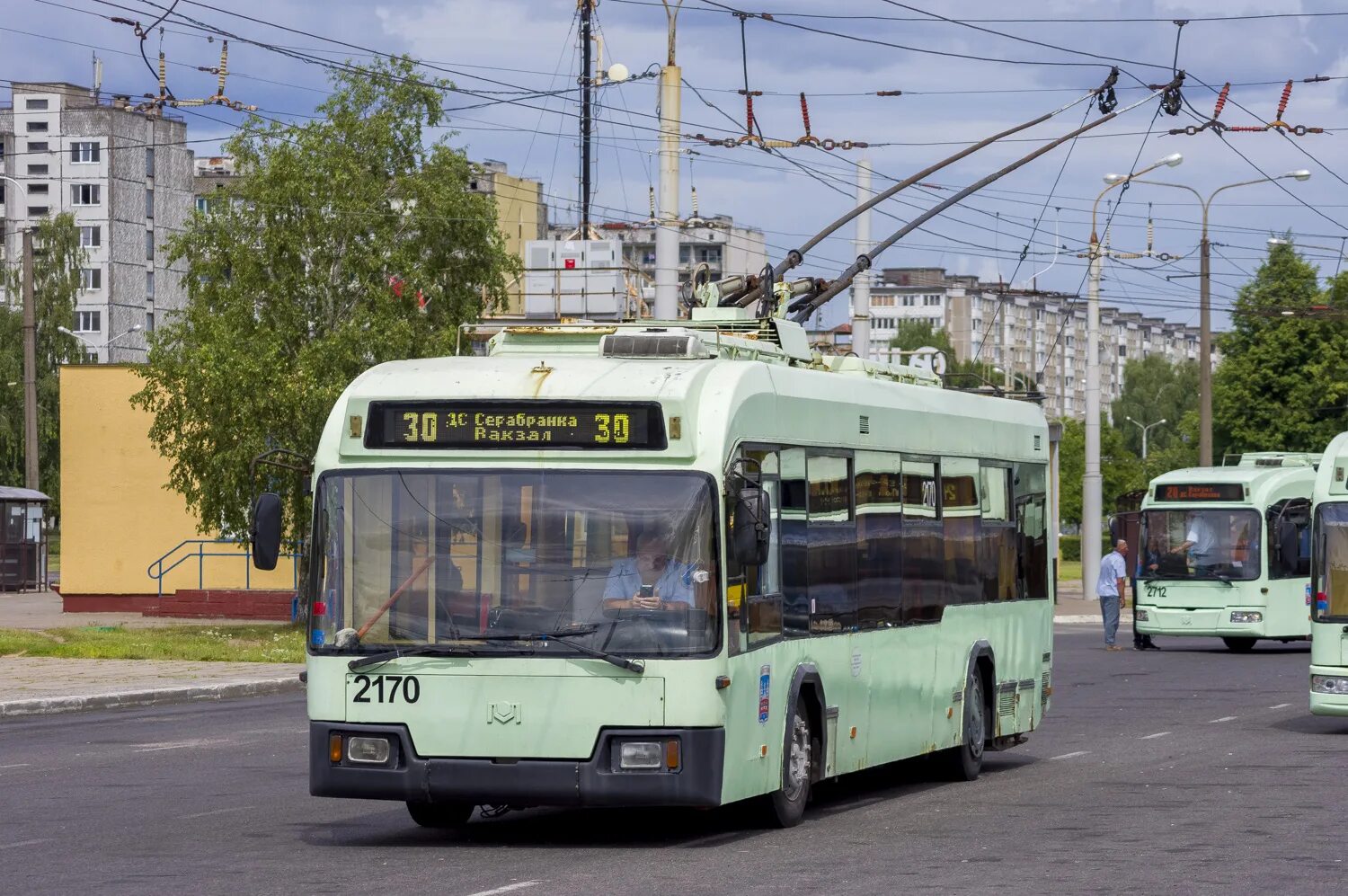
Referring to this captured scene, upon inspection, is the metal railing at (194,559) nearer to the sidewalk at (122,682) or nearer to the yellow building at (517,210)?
→ the sidewalk at (122,682)

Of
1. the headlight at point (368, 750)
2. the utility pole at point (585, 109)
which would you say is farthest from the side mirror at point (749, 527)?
the utility pole at point (585, 109)

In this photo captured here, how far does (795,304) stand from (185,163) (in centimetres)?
11316

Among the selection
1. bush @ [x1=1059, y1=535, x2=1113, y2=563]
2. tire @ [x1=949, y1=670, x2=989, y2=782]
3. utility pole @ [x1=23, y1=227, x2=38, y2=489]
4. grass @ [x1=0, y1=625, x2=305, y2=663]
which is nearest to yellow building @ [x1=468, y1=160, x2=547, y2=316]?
bush @ [x1=1059, y1=535, x2=1113, y2=563]

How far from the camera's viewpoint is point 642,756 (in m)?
10.9

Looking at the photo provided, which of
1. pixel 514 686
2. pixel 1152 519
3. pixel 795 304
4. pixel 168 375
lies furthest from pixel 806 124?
pixel 514 686

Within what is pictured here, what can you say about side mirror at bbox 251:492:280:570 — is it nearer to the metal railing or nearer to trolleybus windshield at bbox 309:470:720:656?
trolleybus windshield at bbox 309:470:720:656

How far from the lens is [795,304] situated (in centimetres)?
2311

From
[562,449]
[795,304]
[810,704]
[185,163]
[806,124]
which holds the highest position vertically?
[185,163]

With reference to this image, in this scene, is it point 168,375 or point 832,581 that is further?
point 168,375

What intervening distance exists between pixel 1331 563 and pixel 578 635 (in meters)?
10.3

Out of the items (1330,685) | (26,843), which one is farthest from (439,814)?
(1330,685)

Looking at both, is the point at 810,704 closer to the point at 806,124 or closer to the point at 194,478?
the point at 806,124

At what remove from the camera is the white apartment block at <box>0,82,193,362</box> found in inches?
4963

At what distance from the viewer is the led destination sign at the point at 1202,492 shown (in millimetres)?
36062
